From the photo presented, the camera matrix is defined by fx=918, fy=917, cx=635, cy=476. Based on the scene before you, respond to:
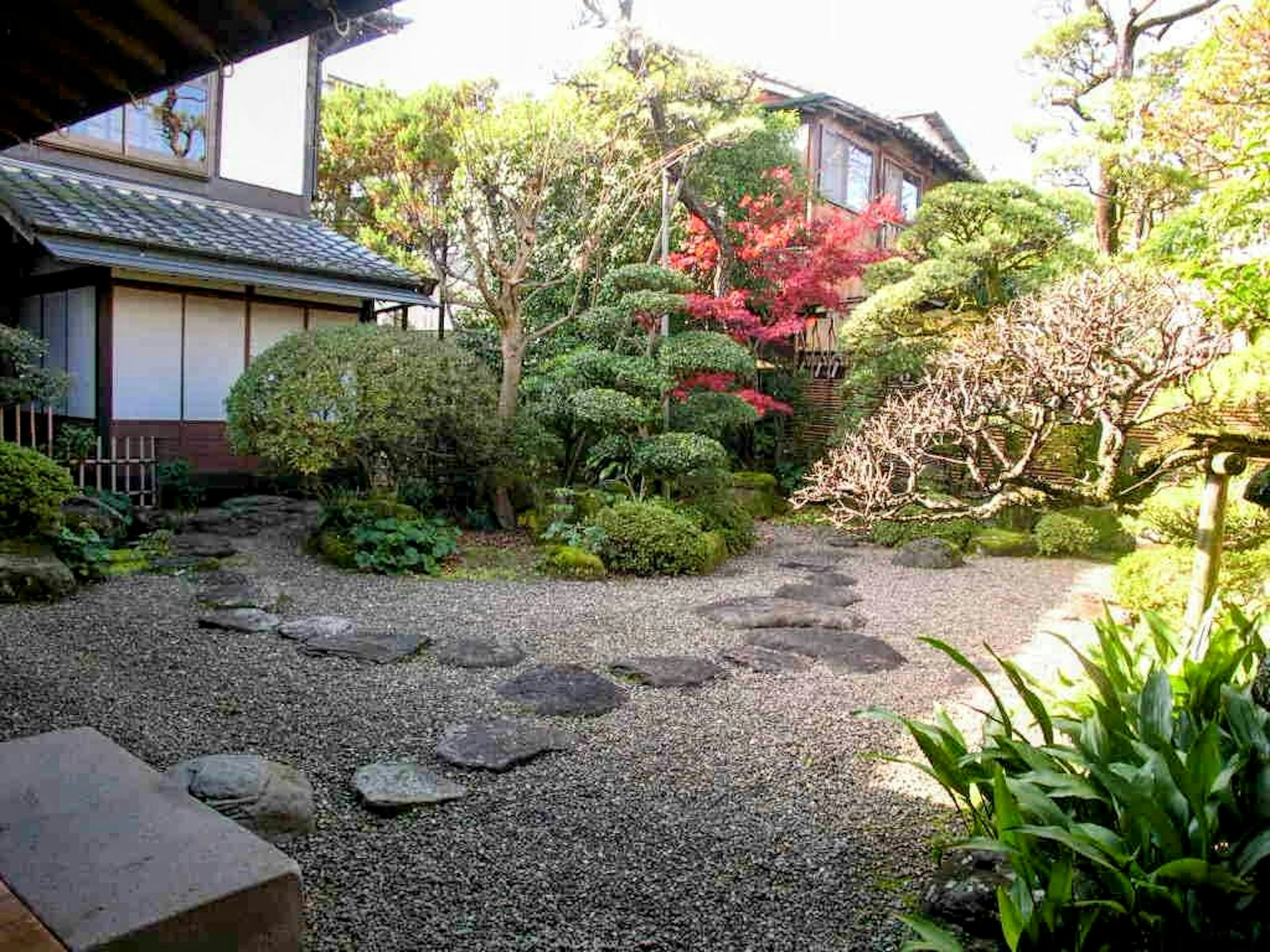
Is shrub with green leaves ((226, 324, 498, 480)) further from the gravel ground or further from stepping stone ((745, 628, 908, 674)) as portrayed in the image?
stepping stone ((745, 628, 908, 674))

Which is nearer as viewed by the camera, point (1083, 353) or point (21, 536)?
point (1083, 353)

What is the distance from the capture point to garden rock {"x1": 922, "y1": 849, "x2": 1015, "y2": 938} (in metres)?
2.44

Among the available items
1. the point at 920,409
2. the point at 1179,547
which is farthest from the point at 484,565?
the point at 1179,547

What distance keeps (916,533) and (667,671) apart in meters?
6.28

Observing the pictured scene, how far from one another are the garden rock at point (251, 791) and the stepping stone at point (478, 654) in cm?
201

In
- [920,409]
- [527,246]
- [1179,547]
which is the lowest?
[1179,547]

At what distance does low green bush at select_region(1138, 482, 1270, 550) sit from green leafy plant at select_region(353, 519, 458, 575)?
5584mm

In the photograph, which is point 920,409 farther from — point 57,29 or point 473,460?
point 473,460

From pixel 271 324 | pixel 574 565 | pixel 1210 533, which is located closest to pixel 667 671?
pixel 1210 533

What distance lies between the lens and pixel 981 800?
2.99 m

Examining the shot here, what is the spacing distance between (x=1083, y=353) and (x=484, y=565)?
5556mm

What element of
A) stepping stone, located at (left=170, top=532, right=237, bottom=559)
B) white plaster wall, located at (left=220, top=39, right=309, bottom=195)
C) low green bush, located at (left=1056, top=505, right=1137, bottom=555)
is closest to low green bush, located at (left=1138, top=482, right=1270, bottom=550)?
low green bush, located at (left=1056, top=505, right=1137, bottom=555)

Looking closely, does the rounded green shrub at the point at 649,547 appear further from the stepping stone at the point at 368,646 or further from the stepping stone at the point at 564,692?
the stepping stone at the point at 564,692

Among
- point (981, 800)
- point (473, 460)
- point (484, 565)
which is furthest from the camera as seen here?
point (473, 460)
